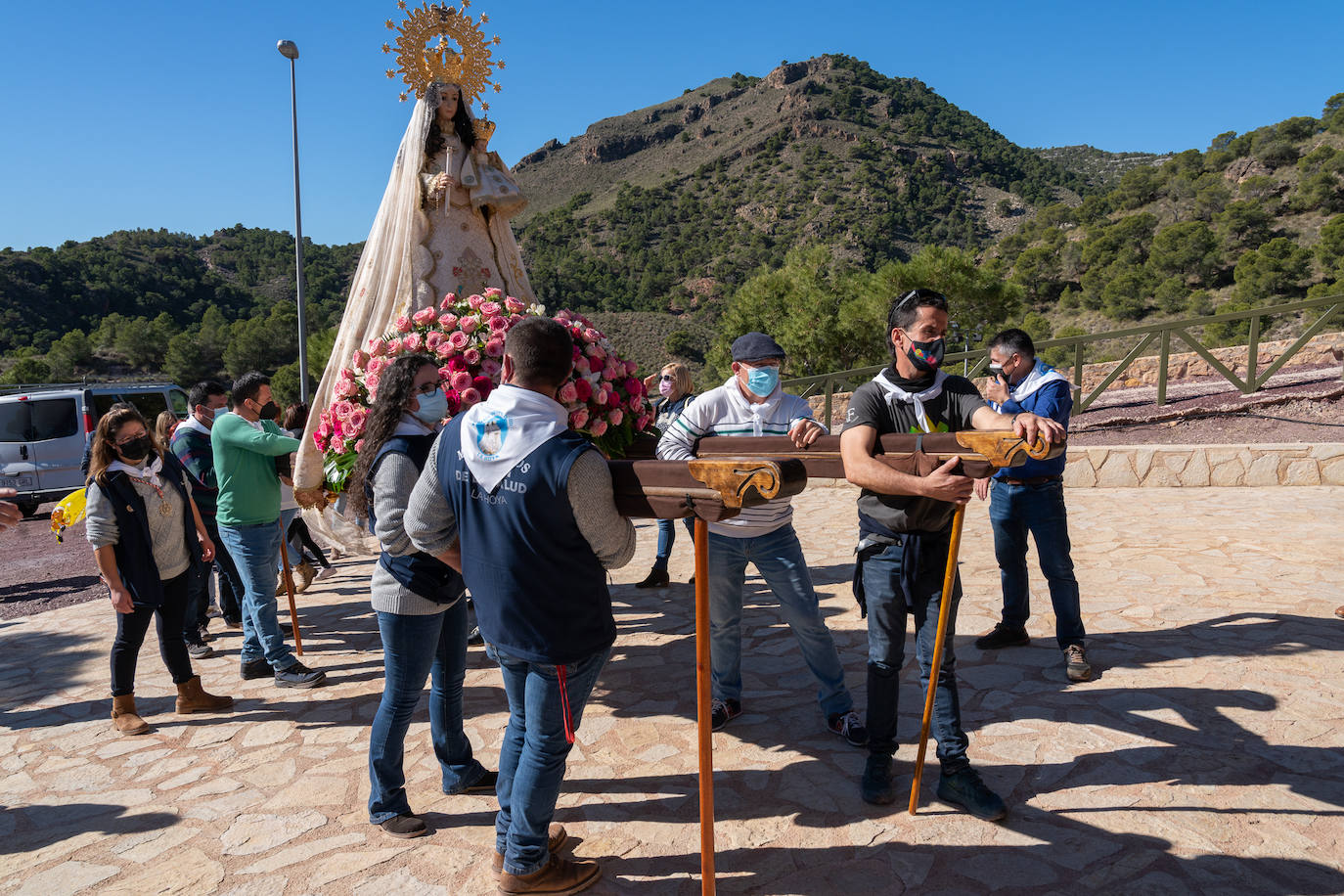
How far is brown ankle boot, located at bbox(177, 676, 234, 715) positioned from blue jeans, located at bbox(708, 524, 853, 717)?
2.99 m

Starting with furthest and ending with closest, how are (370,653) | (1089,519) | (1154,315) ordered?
(1154,315) → (1089,519) → (370,653)

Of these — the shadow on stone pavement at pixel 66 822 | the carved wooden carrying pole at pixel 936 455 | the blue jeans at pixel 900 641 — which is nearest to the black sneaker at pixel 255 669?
the shadow on stone pavement at pixel 66 822

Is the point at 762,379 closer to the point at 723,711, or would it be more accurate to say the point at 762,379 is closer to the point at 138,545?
the point at 723,711

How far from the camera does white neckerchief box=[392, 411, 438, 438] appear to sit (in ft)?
10.3

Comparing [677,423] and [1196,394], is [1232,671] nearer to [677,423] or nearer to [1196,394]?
[677,423]

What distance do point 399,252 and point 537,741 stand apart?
4166mm

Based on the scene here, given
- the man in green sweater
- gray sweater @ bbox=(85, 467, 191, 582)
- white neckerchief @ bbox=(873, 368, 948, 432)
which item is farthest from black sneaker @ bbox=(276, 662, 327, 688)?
white neckerchief @ bbox=(873, 368, 948, 432)

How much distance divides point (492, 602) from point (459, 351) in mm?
1787

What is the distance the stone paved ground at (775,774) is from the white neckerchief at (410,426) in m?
1.63

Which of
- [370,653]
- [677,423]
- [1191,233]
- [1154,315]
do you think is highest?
[1191,233]

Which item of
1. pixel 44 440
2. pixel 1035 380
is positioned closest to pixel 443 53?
pixel 1035 380

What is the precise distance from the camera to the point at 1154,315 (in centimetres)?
4191

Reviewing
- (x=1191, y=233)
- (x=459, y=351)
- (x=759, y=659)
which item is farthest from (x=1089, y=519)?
(x=1191, y=233)

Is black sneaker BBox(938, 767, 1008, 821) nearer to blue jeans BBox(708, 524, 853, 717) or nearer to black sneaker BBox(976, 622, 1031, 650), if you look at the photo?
blue jeans BBox(708, 524, 853, 717)
